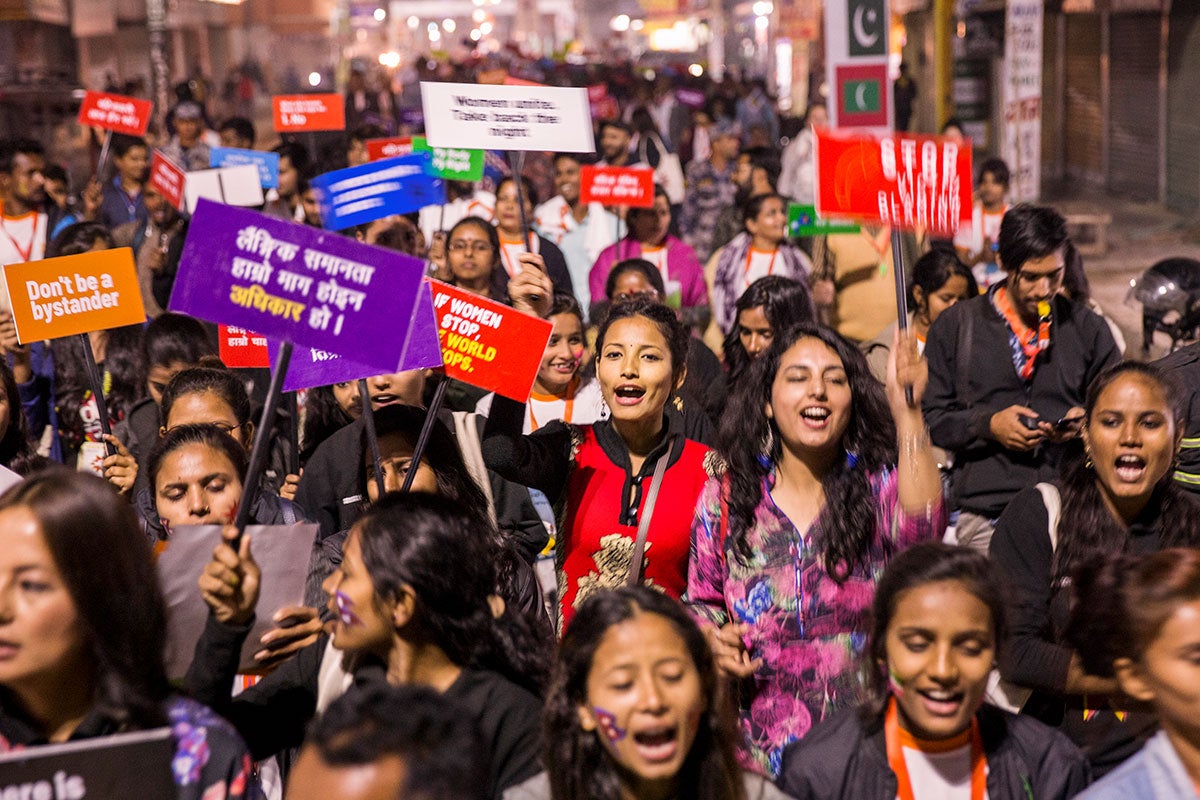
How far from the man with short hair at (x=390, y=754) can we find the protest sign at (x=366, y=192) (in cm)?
427

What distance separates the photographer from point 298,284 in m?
3.47

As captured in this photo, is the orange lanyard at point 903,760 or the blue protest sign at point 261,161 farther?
the blue protest sign at point 261,161

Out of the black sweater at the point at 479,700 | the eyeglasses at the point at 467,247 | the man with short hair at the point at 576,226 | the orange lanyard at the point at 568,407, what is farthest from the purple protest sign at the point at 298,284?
the man with short hair at the point at 576,226

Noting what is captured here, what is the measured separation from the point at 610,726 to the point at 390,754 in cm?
68

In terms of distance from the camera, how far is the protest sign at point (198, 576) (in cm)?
345

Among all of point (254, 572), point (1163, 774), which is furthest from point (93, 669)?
point (1163, 774)

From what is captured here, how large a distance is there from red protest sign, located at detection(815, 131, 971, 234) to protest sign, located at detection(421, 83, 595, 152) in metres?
1.79

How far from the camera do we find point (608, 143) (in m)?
13.5

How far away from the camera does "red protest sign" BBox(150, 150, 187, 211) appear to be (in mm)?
9797

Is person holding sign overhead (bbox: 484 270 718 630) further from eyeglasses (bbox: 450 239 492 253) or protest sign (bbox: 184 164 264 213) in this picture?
protest sign (bbox: 184 164 264 213)

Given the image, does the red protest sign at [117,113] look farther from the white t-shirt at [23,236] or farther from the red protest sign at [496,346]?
the red protest sign at [496,346]

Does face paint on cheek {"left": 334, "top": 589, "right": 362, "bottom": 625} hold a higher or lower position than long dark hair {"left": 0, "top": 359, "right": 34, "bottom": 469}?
lower

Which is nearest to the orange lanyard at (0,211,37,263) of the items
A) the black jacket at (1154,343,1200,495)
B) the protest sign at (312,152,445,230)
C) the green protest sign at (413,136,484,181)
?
the green protest sign at (413,136,484,181)

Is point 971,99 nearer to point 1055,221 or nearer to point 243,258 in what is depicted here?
point 1055,221
